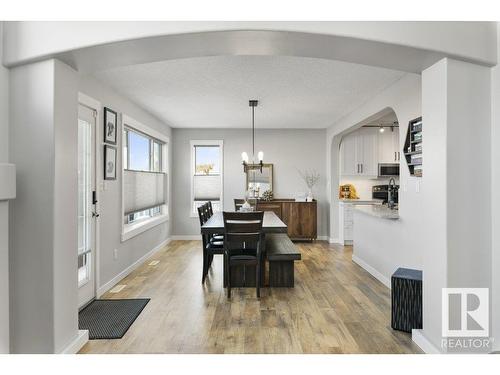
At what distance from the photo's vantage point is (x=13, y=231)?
2393 millimetres

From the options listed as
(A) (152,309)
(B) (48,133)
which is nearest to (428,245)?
(A) (152,309)

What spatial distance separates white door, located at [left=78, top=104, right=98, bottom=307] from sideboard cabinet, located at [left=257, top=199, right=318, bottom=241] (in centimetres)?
381

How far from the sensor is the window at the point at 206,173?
758 cm

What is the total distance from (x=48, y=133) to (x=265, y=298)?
2596 mm

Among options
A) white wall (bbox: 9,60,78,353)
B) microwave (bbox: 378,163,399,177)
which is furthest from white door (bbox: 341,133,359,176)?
white wall (bbox: 9,60,78,353)

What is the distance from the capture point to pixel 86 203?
375 centimetres

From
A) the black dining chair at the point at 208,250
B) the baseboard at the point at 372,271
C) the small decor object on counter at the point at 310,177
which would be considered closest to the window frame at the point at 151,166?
the black dining chair at the point at 208,250

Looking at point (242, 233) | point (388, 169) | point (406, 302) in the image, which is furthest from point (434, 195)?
point (388, 169)

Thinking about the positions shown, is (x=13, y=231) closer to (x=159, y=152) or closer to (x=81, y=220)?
(x=81, y=220)

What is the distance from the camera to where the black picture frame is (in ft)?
13.5

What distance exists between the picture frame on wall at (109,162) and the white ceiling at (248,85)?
77cm

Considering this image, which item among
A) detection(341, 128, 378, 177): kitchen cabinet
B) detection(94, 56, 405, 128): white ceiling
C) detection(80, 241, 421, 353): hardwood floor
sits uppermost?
detection(94, 56, 405, 128): white ceiling

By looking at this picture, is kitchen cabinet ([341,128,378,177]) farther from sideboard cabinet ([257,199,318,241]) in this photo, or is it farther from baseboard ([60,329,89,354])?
baseboard ([60,329,89,354])

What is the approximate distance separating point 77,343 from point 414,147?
350 centimetres
